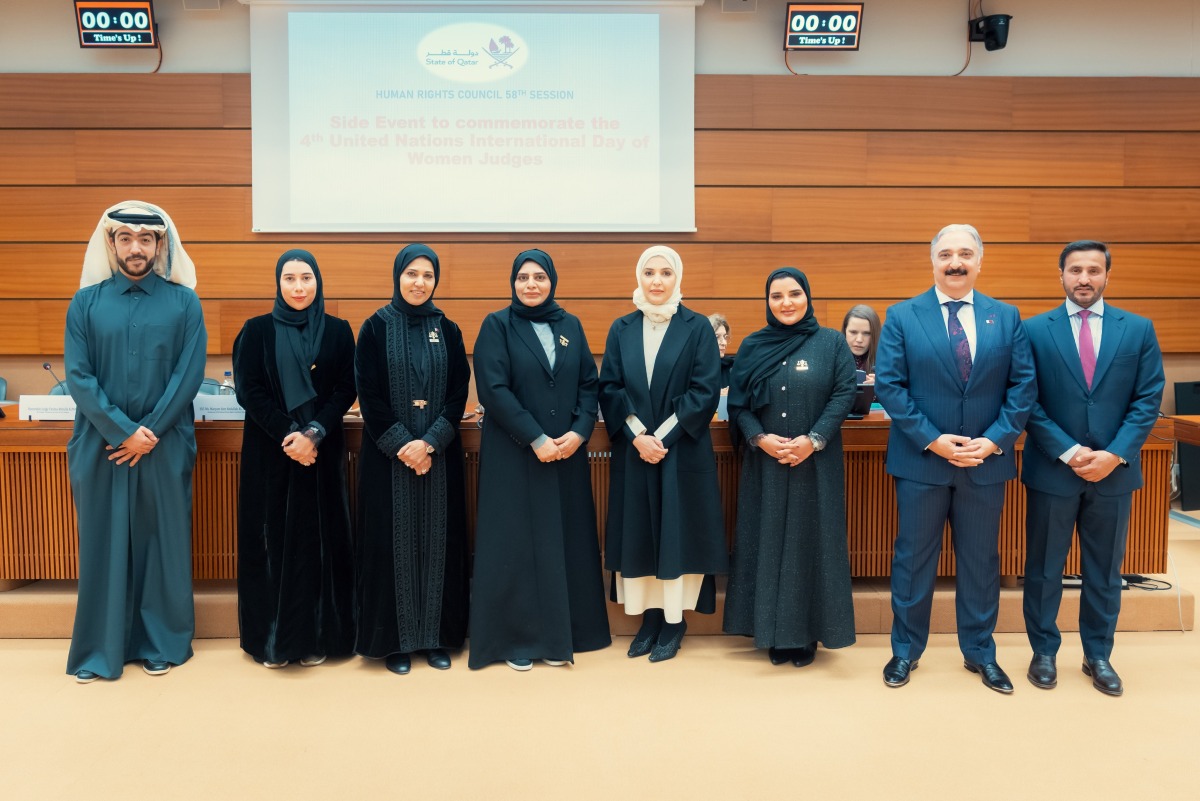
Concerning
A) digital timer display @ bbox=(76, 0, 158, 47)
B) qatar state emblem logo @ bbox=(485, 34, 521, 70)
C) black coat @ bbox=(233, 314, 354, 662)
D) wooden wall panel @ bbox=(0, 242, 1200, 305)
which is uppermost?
digital timer display @ bbox=(76, 0, 158, 47)

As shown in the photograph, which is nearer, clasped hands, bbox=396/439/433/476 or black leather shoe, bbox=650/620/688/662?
clasped hands, bbox=396/439/433/476

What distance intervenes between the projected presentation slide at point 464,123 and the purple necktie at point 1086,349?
3.06 metres

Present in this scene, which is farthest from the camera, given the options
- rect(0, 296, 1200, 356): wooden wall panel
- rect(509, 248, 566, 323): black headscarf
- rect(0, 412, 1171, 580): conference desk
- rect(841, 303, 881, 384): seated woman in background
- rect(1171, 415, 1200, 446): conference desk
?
rect(0, 296, 1200, 356): wooden wall panel

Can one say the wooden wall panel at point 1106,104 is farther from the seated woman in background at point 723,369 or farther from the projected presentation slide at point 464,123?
the seated woman in background at point 723,369

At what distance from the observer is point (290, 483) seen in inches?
115

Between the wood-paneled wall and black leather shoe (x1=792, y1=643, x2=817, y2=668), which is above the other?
the wood-paneled wall

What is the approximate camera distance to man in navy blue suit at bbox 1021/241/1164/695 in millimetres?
2721

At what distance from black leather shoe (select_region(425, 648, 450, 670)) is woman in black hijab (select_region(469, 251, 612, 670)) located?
4.1 inches

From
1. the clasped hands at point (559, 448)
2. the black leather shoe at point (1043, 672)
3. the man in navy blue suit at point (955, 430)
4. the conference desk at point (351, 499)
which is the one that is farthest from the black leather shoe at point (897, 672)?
the clasped hands at point (559, 448)

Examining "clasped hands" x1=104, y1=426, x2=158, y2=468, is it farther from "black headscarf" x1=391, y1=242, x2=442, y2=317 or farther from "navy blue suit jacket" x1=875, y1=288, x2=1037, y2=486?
"navy blue suit jacket" x1=875, y1=288, x2=1037, y2=486

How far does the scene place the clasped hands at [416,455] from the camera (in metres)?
2.85

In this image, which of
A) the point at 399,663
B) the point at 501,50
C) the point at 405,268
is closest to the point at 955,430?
the point at 405,268

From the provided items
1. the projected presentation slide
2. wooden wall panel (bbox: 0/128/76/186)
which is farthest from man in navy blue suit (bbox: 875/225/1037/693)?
wooden wall panel (bbox: 0/128/76/186)

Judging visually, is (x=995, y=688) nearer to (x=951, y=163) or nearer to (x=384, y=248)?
(x=951, y=163)
